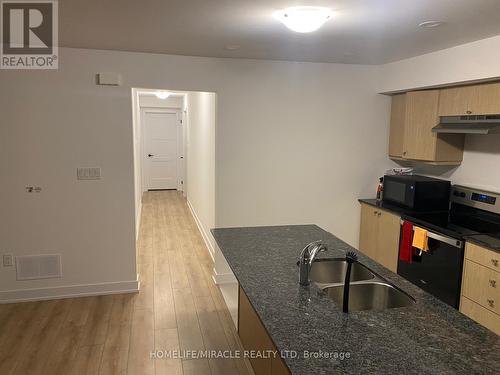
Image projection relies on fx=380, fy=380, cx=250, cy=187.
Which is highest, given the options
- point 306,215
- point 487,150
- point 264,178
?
point 487,150

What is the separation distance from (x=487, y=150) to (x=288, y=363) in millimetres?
3140

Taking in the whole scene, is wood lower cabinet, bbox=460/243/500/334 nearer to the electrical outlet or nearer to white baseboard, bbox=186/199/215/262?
white baseboard, bbox=186/199/215/262

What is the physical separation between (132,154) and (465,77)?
9.92ft

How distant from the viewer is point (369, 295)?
2045mm

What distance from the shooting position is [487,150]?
11.5 ft

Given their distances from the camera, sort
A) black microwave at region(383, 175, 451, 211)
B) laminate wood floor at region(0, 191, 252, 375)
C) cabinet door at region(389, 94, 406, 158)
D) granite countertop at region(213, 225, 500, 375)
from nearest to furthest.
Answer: granite countertop at region(213, 225, 500, 375) < laminate wood floor at region(0, 191, 252, 375) < black microwave at region(383, 175, 451, 211) < cabinet door at region(389, 94, 406, 158)

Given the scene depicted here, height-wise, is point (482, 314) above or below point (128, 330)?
above

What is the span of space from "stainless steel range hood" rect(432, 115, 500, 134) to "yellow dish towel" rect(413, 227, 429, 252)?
929mm

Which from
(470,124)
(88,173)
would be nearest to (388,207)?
(470,124)

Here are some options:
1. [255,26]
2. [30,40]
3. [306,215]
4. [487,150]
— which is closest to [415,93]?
[487,150]

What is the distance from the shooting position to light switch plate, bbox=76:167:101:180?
3594 millimetres

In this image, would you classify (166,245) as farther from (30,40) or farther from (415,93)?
A: (415,93)

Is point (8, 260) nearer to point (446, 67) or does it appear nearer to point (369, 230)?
point (369, 230)

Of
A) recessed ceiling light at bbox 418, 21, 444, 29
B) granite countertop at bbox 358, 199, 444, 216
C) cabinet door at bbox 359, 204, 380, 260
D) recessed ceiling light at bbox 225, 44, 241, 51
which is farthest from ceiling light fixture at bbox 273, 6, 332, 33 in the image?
cabinet door at bbox 359, 204, 380, 260
